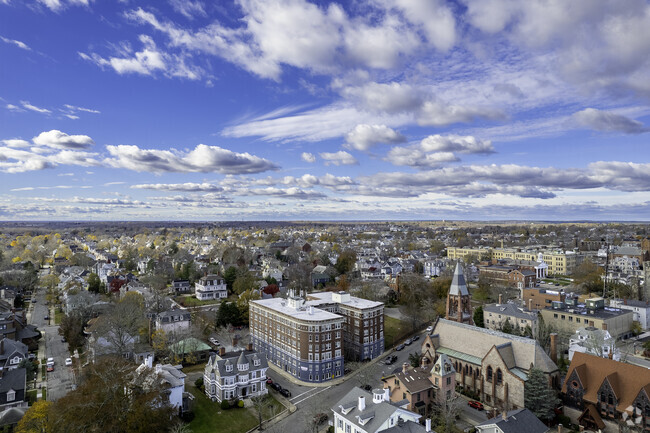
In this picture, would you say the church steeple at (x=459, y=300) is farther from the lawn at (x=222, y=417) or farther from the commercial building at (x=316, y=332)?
the lawn at (x=222, y=417)

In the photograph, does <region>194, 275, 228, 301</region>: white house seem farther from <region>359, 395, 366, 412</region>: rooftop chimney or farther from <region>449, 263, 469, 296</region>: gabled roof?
<region>359, 395, 366, 412</region>: rooftop chimney

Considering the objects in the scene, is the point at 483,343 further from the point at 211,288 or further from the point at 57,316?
the point at 57,316

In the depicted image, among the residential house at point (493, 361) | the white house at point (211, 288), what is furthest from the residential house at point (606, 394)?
the white house at point (211, 288)

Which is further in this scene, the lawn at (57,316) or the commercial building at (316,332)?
the lawn at (57,316)

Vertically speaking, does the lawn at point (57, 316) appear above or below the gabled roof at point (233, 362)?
below

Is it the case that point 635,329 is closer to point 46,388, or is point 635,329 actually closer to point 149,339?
point 149,339

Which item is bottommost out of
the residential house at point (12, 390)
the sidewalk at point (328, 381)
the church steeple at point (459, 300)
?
the sidewalk at point (328, 381)
